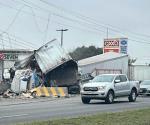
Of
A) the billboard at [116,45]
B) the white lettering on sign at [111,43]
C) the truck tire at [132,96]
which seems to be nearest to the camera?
the truck tire at [132,96]

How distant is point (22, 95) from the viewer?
4103cm

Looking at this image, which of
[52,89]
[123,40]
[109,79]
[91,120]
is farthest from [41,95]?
[123,40]

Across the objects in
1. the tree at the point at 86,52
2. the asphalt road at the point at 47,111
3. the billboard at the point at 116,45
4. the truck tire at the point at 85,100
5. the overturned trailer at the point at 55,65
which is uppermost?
the tree at the point at 86,52

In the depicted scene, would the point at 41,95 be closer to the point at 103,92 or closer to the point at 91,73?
the point at 103,92

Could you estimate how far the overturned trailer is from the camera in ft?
149

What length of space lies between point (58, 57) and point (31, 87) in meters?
3.58

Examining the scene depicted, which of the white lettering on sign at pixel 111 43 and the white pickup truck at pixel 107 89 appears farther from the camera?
the white lettering on sign at pixel 111 43

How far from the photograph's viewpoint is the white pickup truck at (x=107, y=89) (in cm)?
3145

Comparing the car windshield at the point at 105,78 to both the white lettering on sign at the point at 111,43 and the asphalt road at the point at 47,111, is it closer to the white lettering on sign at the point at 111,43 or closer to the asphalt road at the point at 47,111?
the asphalt road at the point at 47,111

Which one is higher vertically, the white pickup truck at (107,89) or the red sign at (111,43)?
the red sign at (111,43)

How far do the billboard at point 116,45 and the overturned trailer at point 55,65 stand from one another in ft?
143

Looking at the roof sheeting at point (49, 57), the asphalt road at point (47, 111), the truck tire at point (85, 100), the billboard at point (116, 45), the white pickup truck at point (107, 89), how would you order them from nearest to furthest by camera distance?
the asphalt road at point (47, 111) → the white pickup truck at point (107, 89) → the truck tire at point (85, 100) → the roof sheeting at point (49, 57) → the billboard at point (116, 45)

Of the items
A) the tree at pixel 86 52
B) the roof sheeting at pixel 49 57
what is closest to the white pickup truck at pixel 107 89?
the roof sheeting at pixel 49 57

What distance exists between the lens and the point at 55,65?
149 ft
